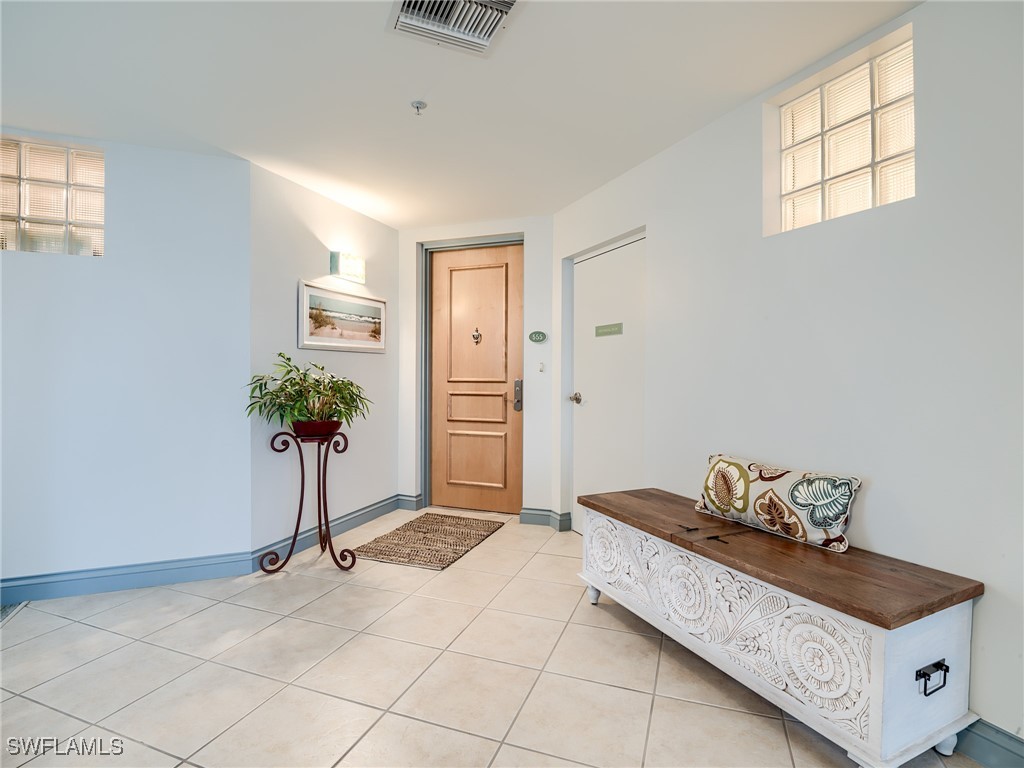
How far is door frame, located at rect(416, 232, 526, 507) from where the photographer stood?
4355 millimetres

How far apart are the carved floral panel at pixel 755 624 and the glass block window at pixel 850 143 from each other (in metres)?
1.47

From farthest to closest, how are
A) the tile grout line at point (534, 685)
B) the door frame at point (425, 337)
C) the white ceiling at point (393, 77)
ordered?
Result: the door frame at point (425, 337), the white ceiling at point (393, 77), the tile grout line at point (534, 685)

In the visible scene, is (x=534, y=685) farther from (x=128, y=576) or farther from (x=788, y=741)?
(x=128, y=576)

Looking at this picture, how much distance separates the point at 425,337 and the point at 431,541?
177 centimetres

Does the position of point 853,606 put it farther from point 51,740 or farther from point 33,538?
point 33,538

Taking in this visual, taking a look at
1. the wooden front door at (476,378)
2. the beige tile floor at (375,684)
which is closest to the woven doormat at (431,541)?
the wooden front door at (476,378)

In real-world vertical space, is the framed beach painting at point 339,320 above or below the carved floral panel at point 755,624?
above

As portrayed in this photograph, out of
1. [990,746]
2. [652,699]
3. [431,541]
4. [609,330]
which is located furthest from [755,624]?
[431,541]

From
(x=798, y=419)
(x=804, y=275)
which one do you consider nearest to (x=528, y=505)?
(x=798, y=419)

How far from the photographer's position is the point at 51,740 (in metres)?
1.59

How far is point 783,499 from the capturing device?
6.31 ft

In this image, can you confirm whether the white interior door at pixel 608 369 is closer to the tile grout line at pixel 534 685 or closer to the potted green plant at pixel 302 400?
the tile grout line at pixel 534 685

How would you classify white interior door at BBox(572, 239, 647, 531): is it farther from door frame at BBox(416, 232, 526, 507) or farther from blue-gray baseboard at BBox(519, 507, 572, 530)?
door frame at BBox(416, 232, 526, 507)

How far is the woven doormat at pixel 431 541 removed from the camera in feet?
10.6
